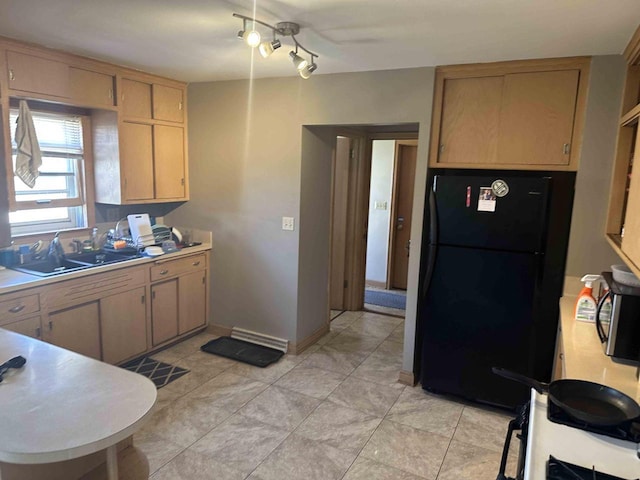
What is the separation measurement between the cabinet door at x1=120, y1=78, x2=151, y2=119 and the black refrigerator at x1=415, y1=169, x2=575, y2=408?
92.6 inches

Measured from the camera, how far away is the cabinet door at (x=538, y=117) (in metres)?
2.72

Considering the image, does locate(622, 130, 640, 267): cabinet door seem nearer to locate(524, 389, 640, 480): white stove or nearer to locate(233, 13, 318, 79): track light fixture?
locate(524, 389, 640, 480): white stove

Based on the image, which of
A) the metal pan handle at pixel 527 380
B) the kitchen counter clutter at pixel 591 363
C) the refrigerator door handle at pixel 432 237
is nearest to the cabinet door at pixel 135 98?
the refrigerator door handle at pixel 432 237

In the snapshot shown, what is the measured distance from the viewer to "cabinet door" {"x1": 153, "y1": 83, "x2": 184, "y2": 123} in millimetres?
3691

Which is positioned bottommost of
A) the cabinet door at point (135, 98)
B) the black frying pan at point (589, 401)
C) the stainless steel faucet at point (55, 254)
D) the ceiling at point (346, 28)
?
the black frying pan at point (589, 401)

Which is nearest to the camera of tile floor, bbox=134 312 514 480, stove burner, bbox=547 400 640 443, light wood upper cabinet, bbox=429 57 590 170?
stove burner, bbox=547 400 640 443

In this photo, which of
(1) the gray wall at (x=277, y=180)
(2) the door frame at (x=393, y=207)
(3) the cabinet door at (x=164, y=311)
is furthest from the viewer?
(2) the door frame at (x=393, y=207)

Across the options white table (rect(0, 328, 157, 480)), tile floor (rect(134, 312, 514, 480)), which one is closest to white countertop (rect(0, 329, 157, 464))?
white table (rect(0, 328, 157, 480))

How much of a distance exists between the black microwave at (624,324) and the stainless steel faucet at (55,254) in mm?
3464

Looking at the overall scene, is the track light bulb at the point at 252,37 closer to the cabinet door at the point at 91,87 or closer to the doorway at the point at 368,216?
the cabinet door at the point at 91,87

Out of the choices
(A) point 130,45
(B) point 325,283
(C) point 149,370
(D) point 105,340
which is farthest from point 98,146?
(B) point 325,283

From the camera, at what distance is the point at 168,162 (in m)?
3.88

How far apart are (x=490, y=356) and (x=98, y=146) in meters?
3.36

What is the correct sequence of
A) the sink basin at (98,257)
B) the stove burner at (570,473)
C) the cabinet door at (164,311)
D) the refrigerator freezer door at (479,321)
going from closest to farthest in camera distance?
1. the stove burner at (570,473)
2. the refrigerator freezer door at (479,321)
3. the sink basin at (98,257)
4. the cabinet door at (164,311)
